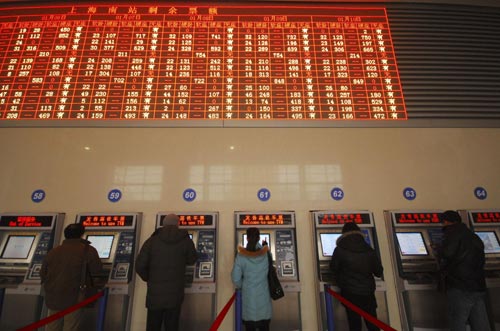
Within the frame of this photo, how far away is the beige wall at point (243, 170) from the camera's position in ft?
11.9

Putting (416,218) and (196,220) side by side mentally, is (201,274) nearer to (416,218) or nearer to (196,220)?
(196,220)

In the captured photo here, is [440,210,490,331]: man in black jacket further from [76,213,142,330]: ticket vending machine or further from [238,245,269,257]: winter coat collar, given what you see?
[76,213,142,330]: ticket vending machine

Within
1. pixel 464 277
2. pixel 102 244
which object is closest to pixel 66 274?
pixel 102 244

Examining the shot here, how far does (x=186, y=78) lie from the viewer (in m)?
3.98

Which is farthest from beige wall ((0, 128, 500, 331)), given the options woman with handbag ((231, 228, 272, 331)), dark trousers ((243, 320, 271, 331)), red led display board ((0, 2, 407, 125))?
dark trousers ((243, 320, 271, 331))

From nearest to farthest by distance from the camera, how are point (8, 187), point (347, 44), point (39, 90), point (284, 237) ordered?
point (284, 237) → point (8, 187) → point (39, 90) → point (347, 44)

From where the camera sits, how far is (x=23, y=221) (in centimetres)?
321

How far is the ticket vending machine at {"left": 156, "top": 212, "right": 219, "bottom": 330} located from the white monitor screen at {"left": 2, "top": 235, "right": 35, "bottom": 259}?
1.34m

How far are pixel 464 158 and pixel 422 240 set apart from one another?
1.45 metres

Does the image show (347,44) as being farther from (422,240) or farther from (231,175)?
(422,240)

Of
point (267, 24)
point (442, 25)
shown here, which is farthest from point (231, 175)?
point (442, 25)

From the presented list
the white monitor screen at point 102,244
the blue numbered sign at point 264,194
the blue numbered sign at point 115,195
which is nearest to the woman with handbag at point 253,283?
the blue numbered sign at point 264,194

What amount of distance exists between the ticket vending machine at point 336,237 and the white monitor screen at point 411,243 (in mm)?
277

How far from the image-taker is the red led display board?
12.8ft
